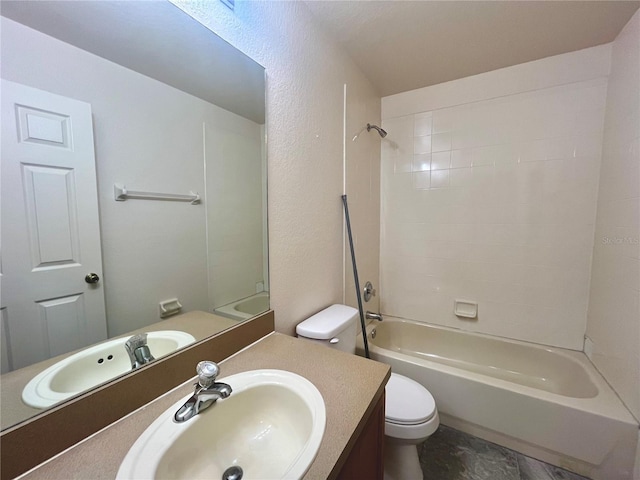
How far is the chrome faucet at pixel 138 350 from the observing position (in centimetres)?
71

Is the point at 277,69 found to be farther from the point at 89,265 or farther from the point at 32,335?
Answer: the point at 32,335

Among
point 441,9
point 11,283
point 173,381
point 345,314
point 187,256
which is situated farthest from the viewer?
point 345,314

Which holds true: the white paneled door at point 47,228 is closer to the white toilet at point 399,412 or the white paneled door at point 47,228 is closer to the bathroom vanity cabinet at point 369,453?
the bathroom vanity cabinet at point 369,453

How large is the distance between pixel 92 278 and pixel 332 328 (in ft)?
3.07

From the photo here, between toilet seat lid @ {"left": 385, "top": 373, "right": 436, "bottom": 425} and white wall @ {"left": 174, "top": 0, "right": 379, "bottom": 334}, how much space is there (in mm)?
581

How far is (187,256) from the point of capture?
897 mm

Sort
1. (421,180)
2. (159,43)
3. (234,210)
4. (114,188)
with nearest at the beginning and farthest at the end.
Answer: (114,188)
(159,43)
(234,210)
(421,180)

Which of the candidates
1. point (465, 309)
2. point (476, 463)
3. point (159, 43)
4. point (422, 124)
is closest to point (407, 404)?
point (476, 463)

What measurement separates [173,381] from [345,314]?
2.90 feet

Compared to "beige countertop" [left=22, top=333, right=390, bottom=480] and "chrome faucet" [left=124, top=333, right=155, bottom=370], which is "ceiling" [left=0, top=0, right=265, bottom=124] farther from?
"beige countertop" [left=22, top=333, right=390, bottom=480]

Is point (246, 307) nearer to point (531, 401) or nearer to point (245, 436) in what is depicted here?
point (245, 436)

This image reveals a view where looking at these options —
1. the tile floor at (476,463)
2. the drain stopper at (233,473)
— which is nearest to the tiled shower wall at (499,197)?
the tile floor at (476,463)

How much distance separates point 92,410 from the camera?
0.59 m

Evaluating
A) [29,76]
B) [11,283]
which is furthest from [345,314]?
[29,76]
